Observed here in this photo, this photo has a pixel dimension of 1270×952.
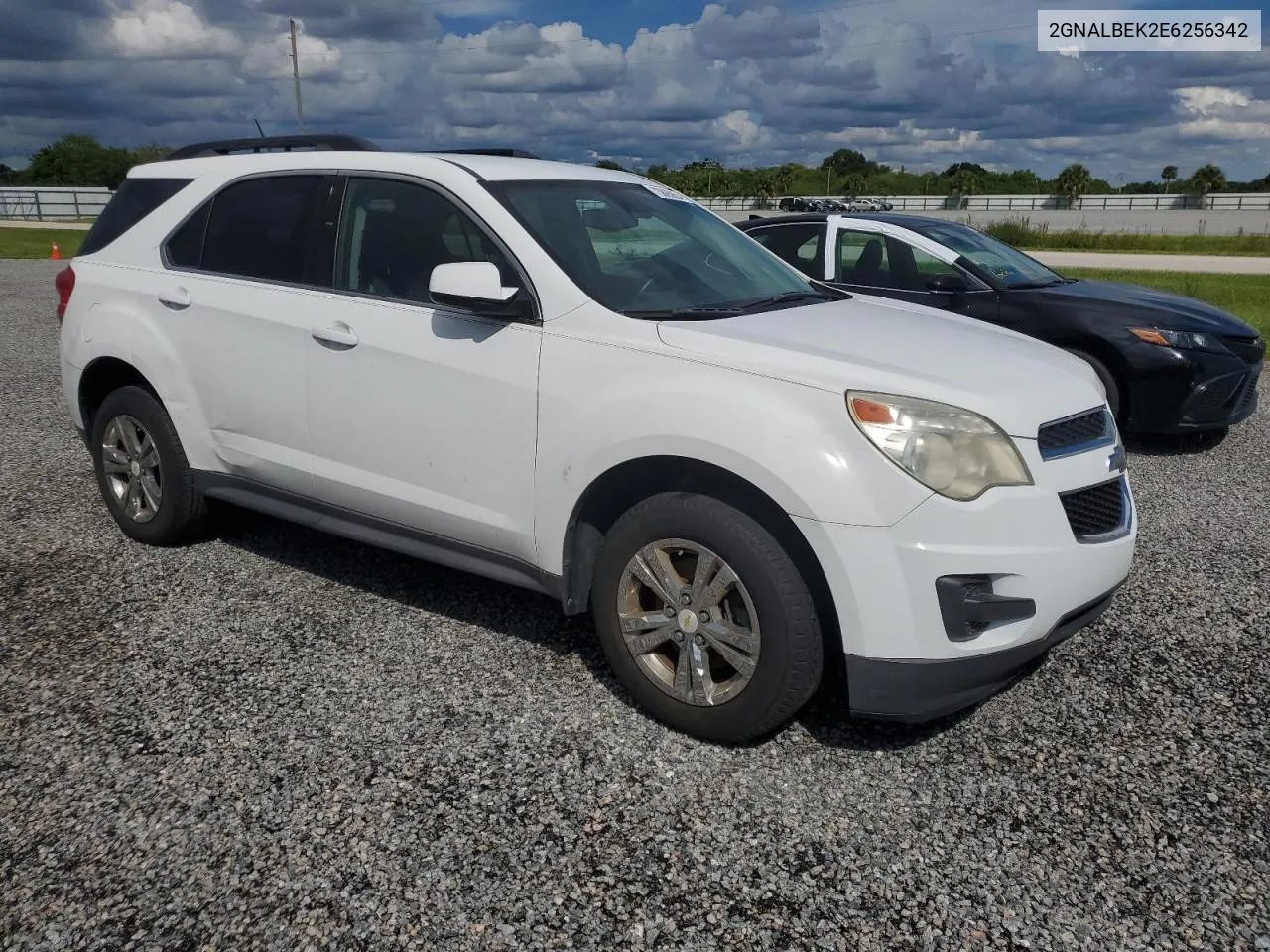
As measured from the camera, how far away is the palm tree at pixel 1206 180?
75.6 metres

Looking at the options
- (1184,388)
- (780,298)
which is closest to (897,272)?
(1184,388)

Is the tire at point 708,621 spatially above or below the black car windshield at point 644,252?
below

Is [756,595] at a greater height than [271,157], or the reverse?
[271,157]

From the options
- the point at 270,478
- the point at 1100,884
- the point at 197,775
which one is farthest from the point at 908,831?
the point at 270,478

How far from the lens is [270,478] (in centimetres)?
423

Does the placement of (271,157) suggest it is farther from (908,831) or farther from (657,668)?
(908,831)

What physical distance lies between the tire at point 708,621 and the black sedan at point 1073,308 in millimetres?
4920

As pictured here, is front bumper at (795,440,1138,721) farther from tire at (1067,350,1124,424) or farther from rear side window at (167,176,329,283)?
tire at (1067,350,1124,424)

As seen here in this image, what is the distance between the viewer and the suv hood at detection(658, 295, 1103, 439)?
291 centimetres

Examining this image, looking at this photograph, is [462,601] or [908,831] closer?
[908,831]

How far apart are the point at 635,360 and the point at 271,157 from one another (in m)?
2.25

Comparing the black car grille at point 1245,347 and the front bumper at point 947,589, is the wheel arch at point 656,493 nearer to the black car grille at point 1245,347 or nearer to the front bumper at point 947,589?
the front bumper at point 947,589

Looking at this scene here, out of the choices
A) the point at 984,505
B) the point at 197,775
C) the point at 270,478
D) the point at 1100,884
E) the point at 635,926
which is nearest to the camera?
the point at 635,926

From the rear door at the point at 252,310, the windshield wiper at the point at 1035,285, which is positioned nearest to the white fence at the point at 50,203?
the windshield wiper at the point at 1035,285
